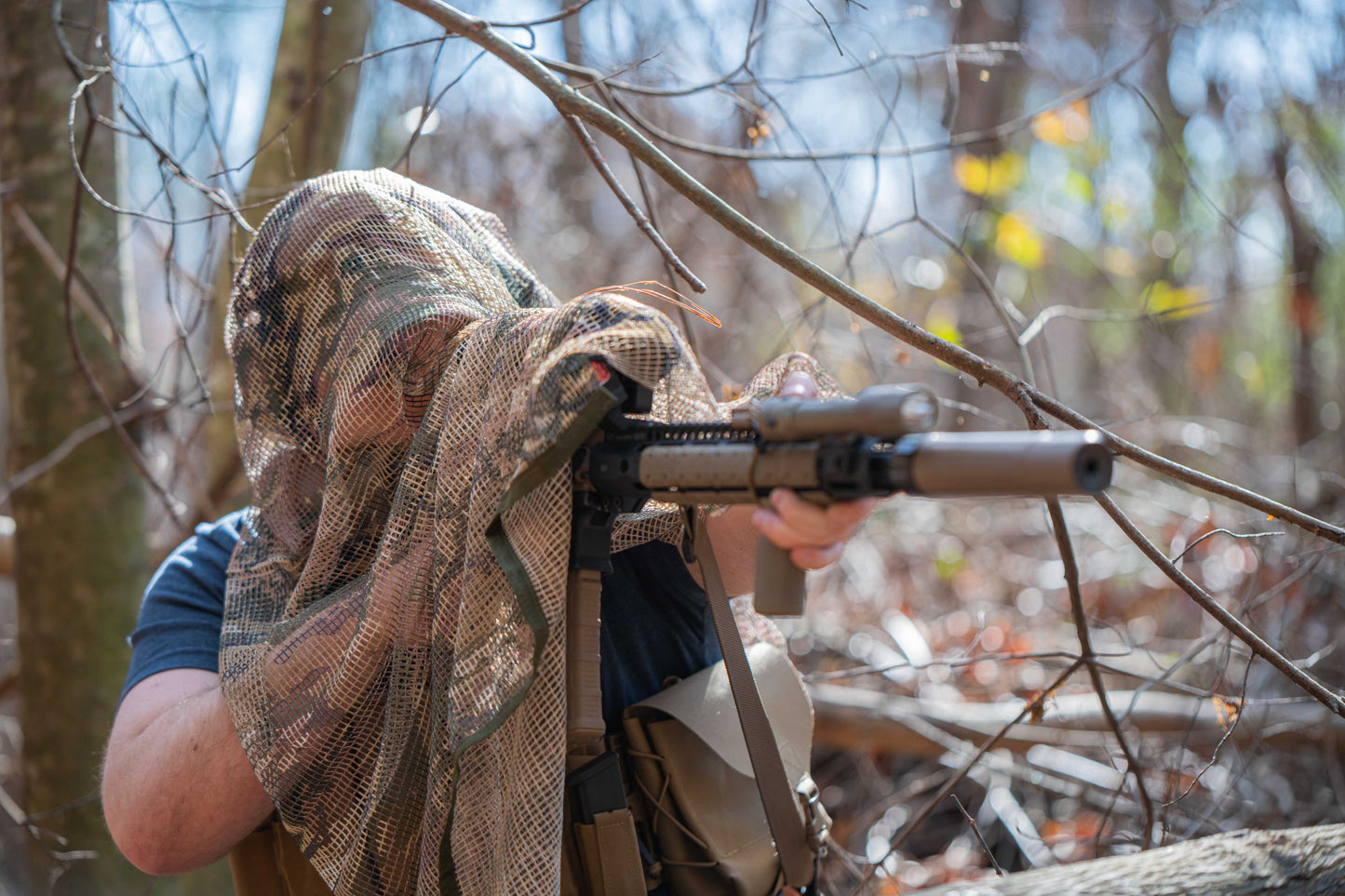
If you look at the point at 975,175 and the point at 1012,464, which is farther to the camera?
the point at 975,175

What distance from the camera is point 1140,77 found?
725cm

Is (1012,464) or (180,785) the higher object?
(1012,464)

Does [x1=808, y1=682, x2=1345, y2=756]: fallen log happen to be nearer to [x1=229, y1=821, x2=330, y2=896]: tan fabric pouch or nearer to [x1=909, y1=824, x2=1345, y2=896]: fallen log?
[x1=909, y1=824, x2=1345, y2=896]: fallen log

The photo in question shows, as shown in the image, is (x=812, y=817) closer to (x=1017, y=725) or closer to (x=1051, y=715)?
(x=1017, y=725)

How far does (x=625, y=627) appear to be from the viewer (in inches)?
72.1

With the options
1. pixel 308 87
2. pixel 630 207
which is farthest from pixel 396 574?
pixel 308 87

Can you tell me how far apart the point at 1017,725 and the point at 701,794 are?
201cm

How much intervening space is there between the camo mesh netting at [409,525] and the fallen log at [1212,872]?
682 millimetres

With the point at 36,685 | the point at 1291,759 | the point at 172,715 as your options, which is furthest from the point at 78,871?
the point at 1291,759

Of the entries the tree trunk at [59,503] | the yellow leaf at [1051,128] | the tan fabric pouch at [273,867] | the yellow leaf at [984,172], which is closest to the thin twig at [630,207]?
the tan fabric pouch at [273,867]

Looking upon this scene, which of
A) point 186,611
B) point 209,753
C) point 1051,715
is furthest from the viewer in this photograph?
point 1051,715

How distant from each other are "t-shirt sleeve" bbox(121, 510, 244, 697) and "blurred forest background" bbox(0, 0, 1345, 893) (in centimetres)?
71

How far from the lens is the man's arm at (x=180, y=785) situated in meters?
1.67

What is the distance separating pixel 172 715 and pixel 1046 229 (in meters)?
7.00
